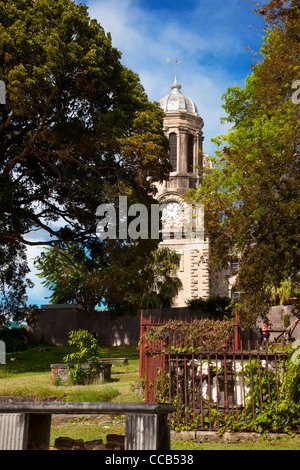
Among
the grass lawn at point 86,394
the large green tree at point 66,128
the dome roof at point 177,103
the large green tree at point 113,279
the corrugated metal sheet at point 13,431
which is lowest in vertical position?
the grass lawn at point 86,394

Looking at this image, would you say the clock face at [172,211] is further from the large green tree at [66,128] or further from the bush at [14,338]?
the large green tree at [66,128]

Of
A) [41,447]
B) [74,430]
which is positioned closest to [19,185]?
[74,430]

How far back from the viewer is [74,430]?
9.02 m

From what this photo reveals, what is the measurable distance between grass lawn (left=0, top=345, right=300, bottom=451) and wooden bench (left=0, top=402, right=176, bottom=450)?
2823 mm

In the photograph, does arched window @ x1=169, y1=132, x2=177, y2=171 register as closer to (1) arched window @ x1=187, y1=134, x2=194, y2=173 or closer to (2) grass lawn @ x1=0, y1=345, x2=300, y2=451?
(1) arched window @ x1=187, y1=134, x2=194, y2=173

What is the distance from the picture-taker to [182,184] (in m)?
53.3

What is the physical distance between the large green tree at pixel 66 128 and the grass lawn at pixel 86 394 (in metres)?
3.30

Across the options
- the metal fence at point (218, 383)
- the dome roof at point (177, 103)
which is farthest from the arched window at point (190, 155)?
the metal fence at point (218, 383)

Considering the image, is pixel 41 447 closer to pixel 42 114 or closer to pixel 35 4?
pixel 42 114

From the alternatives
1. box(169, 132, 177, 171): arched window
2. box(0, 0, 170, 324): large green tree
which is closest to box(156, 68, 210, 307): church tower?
box(169, 132, 177, 171): arched window

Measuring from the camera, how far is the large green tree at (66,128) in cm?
2056

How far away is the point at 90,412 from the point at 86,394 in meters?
7.89

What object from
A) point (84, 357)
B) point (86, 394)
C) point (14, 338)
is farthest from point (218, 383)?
point (14, 338)

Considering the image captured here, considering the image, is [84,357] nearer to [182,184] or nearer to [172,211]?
[172,211]
